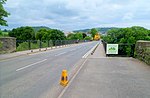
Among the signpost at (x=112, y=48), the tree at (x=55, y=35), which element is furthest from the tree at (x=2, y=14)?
the tree at (x=55, y=35)

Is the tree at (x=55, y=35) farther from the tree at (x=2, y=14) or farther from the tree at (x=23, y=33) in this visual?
the tree at (x=2, y=14)

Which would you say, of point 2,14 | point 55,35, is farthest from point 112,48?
point 55,35

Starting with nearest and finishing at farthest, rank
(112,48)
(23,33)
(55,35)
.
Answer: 1. (112,48)
2. (55,35)
3. (23,33)

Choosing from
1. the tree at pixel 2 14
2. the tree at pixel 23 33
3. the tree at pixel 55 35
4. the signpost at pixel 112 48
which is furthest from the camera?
the tree at pixel 23 33

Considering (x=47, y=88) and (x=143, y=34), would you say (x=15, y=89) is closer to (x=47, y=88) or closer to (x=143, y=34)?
(x=47, y=88)

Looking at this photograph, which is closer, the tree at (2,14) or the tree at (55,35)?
the tree at (2,14)

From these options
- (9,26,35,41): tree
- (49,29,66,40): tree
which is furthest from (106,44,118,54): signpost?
(9,26,35,41): tree

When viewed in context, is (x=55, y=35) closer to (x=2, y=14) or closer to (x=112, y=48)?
(x=112, y=48)

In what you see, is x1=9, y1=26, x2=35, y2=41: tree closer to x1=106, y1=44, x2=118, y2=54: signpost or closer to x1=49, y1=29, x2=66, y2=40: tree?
x1=49, y1=29, x2=66, y2=40: tree

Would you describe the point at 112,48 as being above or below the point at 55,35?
below

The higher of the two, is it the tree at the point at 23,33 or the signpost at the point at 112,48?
the tree at the point at 23,33

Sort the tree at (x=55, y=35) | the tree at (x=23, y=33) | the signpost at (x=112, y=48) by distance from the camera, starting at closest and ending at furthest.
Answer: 1. the signpost at (x=112, y=48)
2. the tree at (x=55, y=35)
3. the tree at (x=23, y=33)

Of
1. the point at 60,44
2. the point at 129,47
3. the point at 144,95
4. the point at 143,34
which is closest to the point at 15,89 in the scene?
the point at 144,95

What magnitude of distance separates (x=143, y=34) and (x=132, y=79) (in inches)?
1307
